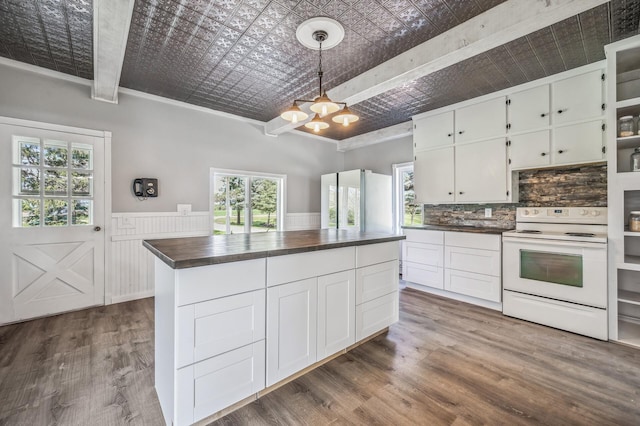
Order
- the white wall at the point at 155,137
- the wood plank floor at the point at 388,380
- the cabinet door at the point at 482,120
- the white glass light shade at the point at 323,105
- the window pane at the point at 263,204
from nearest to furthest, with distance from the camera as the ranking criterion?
the wood plank floor at the point at 388,380, the white glass light shade at the point at 323,105, the white wall at the point at 155,137, the cabinet door at the point at 482,120, the window pane at the point at 263,204

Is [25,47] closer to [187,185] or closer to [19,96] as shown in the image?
[19,96]

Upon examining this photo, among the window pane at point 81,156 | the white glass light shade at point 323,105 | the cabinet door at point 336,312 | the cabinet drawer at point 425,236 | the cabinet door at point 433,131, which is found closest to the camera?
the cabinet door at point 336,312

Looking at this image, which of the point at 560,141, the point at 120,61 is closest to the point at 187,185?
the point at 120,61

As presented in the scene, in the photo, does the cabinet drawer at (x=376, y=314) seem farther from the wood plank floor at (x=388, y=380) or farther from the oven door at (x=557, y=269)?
the oven door at (x=557, y=269)

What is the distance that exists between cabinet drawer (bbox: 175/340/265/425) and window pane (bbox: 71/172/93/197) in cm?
295

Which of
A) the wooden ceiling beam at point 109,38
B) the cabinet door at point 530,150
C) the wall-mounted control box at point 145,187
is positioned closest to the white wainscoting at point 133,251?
the wall-mounted control box at point 145,187

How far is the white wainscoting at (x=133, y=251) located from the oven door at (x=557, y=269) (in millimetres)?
4200

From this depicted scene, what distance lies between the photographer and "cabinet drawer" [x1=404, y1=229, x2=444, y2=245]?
3.66 meters

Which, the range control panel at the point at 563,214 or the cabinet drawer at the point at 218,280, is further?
the range control panel at the point at 563,214

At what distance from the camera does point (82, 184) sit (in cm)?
321

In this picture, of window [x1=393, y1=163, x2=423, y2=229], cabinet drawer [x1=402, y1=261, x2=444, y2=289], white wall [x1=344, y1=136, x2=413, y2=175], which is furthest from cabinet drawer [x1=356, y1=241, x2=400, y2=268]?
white wall [x1=344, y1=136, x2=413, y2=175]

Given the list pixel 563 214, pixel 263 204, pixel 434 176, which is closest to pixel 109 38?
pixel 263 204

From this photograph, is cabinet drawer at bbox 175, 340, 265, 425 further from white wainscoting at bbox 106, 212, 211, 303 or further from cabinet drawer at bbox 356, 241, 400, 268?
white wainscoting at bbox 106, 212, 211, 303

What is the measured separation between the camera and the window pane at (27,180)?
2.86m
